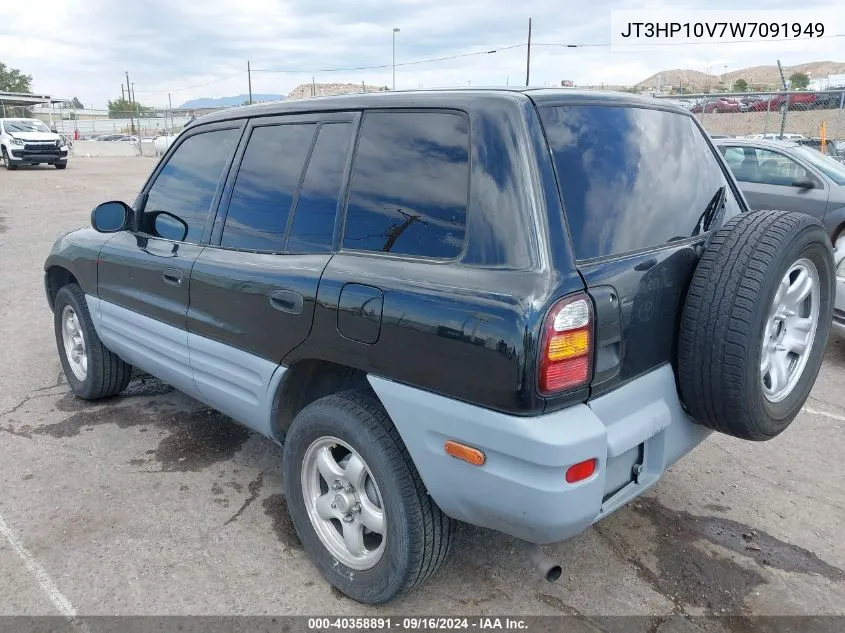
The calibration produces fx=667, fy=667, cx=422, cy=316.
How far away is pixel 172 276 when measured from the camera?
10.5 ft

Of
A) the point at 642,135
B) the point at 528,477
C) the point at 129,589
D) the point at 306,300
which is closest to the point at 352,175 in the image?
the point at 306,300

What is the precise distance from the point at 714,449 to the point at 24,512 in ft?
11.7

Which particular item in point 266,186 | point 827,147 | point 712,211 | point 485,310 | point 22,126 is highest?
point 22,126

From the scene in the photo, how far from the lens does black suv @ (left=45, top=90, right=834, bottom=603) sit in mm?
1983

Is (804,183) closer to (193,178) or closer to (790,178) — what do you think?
(790,178)

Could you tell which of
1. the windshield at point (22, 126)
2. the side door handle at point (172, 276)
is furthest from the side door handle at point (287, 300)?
the windshield at point (22, 126)

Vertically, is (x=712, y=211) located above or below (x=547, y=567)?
above

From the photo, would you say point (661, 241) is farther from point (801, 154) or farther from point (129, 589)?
point (801, 154)

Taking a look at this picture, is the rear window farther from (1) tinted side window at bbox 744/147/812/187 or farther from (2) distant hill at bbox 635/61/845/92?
(2) distant hill at bbox 635/61/845/92

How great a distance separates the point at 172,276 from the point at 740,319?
247cm

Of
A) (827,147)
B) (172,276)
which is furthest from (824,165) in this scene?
(172,276)

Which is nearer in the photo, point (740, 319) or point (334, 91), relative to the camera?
point (740, 319)

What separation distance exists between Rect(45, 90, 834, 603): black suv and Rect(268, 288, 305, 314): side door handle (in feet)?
0.04

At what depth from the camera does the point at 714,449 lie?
3742 mm
